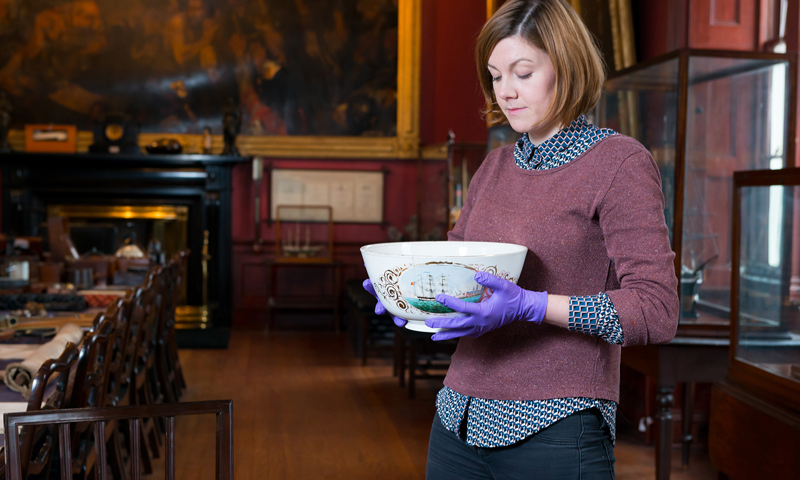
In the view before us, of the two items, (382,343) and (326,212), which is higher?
(326,212)

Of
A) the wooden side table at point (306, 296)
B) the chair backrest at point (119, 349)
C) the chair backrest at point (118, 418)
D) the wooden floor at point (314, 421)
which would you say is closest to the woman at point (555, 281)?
the chair backrest at point (118, 418)

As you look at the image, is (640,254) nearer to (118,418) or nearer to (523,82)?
(523,82)

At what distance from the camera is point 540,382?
48.6 inches

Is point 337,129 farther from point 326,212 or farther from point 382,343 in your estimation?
point 382,343

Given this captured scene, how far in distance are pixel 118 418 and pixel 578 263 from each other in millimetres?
845

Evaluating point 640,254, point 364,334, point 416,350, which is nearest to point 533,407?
point 640,254

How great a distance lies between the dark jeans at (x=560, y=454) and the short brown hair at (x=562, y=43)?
0.52 metres

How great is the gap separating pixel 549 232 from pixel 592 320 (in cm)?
19

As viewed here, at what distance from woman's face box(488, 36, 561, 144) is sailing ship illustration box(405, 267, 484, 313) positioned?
0.28 meters

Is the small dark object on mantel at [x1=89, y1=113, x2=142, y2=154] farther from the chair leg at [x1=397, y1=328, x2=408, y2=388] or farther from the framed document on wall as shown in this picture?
the chair leg at [x1=397, y1=328, x2=408, y2=388]

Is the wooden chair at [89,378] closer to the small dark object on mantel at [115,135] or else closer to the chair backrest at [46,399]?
the chair backrest at [46,399]

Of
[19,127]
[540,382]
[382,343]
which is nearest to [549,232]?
[540,382]

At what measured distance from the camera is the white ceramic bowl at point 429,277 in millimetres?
1155

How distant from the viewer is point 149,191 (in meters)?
7.79
